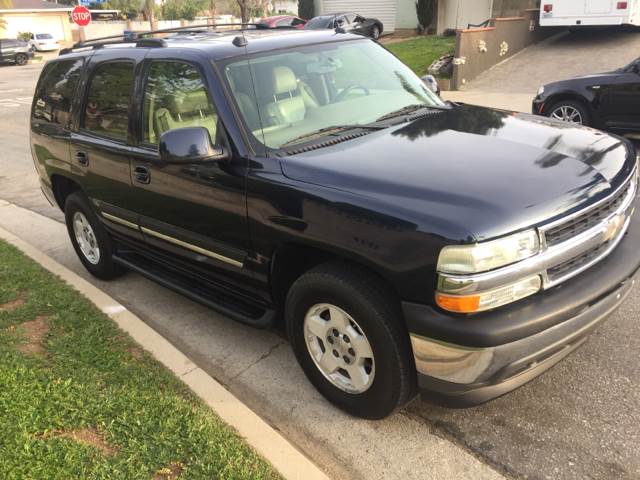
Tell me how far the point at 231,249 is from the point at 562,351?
1.85 m

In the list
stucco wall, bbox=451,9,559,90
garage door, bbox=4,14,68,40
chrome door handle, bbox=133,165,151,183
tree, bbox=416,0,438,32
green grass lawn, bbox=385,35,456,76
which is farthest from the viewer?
garage door, bbox=4,14,68,40

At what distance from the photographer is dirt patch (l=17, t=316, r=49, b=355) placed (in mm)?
3715

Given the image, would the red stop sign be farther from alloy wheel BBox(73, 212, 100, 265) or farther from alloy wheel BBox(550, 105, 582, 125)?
alloy wheel BBox(73, 212, 100, 265)

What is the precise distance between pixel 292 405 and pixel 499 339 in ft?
4.52

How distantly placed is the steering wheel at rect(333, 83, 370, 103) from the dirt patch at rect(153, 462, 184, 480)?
7.51ft

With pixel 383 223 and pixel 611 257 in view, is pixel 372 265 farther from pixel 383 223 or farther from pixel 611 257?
pixel 611 257

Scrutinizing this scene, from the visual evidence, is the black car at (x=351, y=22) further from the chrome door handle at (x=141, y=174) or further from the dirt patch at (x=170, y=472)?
the dirt patch at (x=170, y=472)

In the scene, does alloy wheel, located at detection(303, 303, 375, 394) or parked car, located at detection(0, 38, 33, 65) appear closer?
alloy wheel, located at detection(303, 303, 375, 394)

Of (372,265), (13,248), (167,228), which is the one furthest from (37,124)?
(372,265)

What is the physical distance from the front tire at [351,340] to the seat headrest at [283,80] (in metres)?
1.21

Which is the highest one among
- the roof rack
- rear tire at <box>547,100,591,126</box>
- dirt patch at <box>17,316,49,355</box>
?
the roof rack

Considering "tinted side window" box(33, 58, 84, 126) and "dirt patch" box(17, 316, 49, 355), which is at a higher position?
"tinted side window" box(33, 58, 84, 126)

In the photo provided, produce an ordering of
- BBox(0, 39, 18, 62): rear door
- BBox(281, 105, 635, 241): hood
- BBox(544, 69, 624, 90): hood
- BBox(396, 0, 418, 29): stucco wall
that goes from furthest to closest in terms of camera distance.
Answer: BBox(0, 39, 18, 62): rear door → BBox(396, 0, 418, 29): stucco wall → BBox(544, 69, 624, 90): hood → BBox(281, 105, 635, 241): hood

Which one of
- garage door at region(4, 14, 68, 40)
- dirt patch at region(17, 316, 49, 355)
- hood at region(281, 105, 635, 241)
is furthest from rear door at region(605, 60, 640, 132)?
garage door at region(4, 14, 68, 40)
